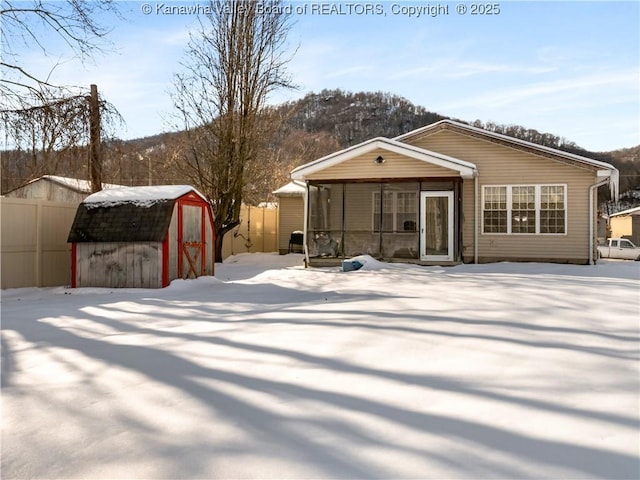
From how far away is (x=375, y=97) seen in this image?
94.3 m

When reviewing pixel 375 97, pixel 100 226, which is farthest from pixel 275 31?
pixel 375 97

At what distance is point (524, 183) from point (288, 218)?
11.1 meters

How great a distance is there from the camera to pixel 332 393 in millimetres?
3656

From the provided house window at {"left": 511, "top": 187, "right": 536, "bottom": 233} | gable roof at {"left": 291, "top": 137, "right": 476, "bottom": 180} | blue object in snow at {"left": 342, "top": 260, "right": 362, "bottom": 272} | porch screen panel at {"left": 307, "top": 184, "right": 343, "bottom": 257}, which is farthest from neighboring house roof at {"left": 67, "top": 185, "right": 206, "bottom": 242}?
house window at {"left": 511, "top": 187, "right": 536, "bottom": 233}

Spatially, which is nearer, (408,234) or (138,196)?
(138,196)

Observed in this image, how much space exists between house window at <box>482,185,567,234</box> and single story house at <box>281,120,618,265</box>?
3 cm

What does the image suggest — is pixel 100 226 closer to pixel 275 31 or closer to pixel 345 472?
pixel 345 472

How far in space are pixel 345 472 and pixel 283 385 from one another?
130 centimetres

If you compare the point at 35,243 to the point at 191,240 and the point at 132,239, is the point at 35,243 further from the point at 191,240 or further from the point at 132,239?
the point at 191,240

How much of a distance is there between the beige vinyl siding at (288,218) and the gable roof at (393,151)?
7.55m

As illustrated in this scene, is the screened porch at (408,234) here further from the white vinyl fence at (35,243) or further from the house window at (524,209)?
the white vinyl fence at (35,243)

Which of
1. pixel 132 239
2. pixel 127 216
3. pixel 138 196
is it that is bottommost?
pixel 132 239

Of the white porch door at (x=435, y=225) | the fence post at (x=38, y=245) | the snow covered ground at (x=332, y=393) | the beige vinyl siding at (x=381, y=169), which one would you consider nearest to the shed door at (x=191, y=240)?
the fence post at (x=38, y=245)

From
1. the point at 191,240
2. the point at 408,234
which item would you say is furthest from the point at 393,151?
the point at 191,240
